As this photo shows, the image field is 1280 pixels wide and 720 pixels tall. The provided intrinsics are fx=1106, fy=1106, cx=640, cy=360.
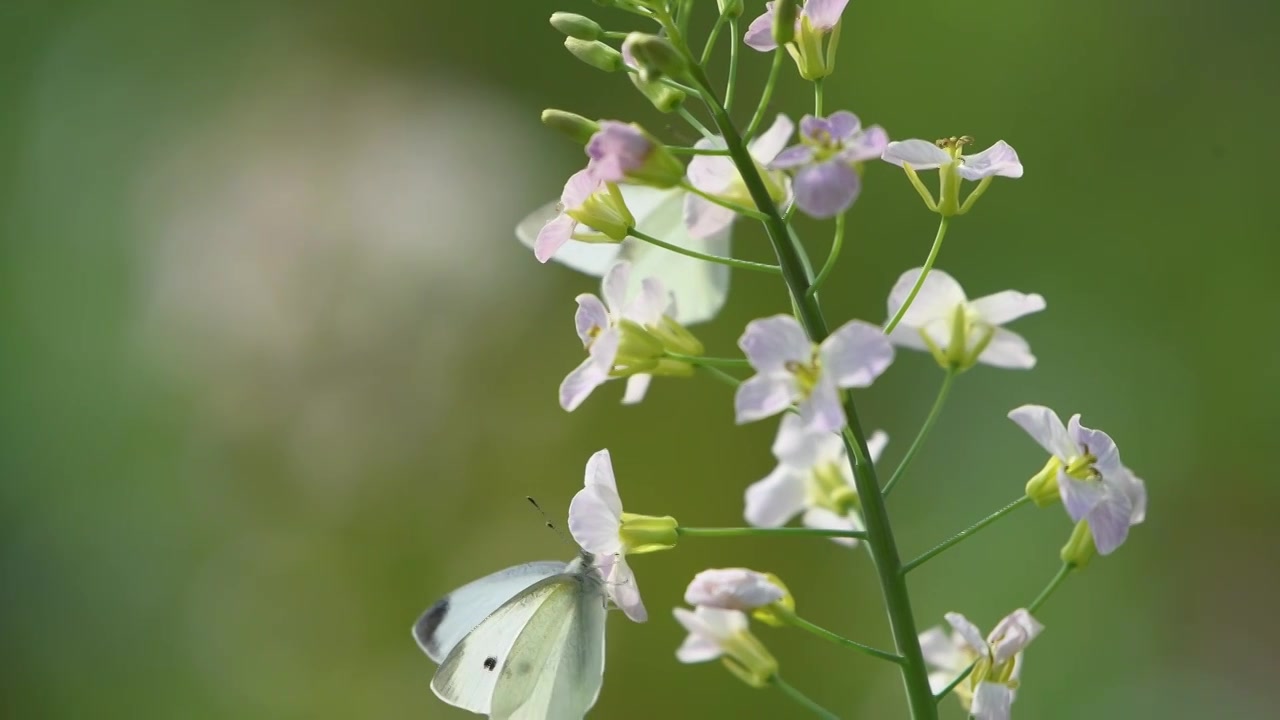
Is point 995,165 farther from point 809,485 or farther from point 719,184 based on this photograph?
point 809,485

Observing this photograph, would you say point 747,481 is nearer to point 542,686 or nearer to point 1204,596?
point 1204,596

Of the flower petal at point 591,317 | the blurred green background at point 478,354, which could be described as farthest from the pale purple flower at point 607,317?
the blurred green background at point 478,354

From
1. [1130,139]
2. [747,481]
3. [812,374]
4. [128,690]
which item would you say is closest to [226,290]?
[128,690]

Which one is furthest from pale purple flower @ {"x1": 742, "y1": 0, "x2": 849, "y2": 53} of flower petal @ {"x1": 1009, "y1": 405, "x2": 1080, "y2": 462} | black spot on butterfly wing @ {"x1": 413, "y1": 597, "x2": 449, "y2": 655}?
black spot on butterfly wing @ {"x1": 413, "y1": 597, "x2": 449, "y2": 655}

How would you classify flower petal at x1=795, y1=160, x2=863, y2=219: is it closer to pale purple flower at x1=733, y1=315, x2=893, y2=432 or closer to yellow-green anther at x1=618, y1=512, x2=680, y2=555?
pale purple flower at x1=733, y1=315, x2=893, y2=432

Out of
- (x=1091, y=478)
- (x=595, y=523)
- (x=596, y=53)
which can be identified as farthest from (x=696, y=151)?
(x=1091, y=478)

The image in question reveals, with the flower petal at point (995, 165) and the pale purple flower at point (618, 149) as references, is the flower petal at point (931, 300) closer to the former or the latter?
the flower petal at point (995, 165)
